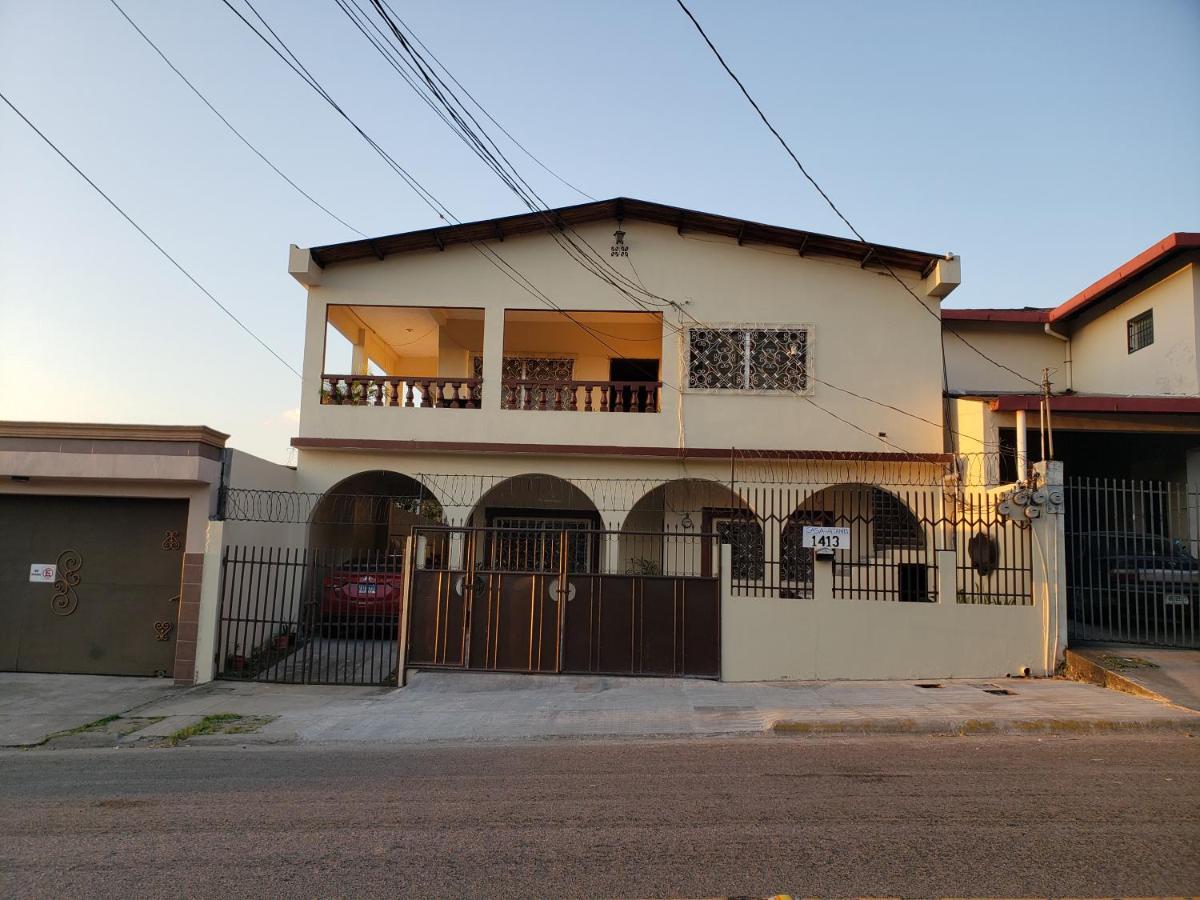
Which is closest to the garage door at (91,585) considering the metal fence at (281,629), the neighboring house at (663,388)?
the metal fence at (281,629)

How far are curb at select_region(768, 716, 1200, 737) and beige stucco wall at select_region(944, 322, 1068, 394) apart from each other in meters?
10.3

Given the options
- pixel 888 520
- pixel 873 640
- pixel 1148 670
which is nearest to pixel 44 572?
pixel 873 640

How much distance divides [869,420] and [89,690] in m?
11.8

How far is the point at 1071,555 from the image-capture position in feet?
38.9

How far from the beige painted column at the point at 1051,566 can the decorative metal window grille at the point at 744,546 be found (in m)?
3.40

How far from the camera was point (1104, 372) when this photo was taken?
1589cm

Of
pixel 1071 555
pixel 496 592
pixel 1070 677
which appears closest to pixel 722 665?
pixel 496 592

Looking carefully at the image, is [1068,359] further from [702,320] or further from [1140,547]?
[702,320]

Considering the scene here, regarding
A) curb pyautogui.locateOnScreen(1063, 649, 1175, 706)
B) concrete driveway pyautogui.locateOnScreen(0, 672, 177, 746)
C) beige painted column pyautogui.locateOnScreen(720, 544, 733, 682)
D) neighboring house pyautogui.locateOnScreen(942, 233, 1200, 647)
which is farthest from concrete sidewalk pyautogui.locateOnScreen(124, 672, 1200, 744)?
neighboring house pyautogui.locateOnScreen(942, 233, 1200, 647)

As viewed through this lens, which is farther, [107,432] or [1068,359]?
[1068,359]

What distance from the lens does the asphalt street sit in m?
4.25

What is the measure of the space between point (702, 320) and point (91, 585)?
9.92m

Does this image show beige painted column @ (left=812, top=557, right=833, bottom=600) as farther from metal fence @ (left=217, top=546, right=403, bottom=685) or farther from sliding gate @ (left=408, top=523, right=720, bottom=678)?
metal fence @ (left=217, top=546, right=403, bottom=685)

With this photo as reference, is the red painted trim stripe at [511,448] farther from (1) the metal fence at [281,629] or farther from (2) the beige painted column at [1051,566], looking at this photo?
(2) the beige painted column at [1051,566]
